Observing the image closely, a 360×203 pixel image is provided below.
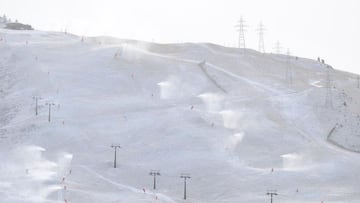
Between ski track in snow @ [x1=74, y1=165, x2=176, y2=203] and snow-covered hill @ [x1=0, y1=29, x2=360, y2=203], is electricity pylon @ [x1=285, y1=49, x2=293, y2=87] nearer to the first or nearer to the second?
snow-covered hill @ [x1=0, y1=29, x2=360, y2=203]

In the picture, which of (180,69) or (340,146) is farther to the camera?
(180,69)

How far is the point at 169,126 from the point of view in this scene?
329 ft

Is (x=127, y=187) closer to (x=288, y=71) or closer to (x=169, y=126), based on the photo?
(x=169, y=126)

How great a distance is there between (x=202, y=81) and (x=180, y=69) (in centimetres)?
728

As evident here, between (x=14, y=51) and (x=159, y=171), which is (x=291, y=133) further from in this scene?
(x=14, y=51)

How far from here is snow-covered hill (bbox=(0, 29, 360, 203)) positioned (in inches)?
3184

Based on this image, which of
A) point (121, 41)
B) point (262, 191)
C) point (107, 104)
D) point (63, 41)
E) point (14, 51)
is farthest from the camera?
point (121, 41)

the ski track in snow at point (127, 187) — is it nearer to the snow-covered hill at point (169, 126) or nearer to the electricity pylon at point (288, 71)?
the snow-covered hill at point (169, 126)

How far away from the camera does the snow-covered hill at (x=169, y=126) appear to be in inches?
3184

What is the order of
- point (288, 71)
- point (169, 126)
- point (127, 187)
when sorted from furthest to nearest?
point (288, 71) → point (169, 126) → point (127, 187)

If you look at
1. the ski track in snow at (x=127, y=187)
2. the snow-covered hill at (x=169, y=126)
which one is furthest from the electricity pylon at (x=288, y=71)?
the ski track in snow at (x=127, y=187)

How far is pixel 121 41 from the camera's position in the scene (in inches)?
6358

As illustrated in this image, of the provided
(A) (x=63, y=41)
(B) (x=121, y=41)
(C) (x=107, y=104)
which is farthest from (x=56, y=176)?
(B) (x=121, y=41)

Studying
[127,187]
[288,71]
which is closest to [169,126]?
[127,187]
